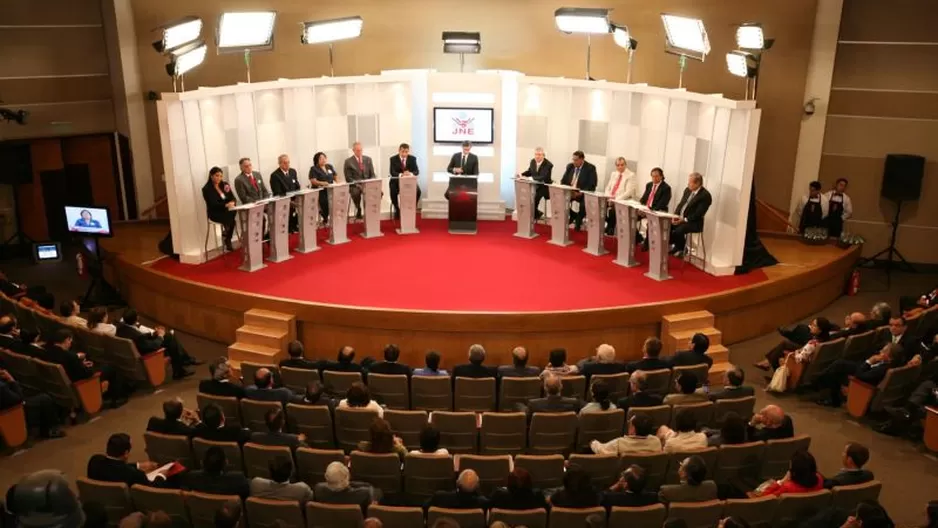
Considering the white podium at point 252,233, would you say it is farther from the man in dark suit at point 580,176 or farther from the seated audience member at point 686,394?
the seated audience member at point 686,394

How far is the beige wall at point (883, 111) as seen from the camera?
1355 cm

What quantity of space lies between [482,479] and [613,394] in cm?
219

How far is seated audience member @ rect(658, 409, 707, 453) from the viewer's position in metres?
6.95

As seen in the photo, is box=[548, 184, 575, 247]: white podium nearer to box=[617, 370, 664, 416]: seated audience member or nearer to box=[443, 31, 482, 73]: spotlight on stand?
box=[443, 31, 482, 73]: spotlight on stand

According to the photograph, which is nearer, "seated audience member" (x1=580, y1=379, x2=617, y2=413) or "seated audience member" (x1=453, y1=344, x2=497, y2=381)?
"seated audience member" (x1=580, y1=379, x2=617, y2=413)

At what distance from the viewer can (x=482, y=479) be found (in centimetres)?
672

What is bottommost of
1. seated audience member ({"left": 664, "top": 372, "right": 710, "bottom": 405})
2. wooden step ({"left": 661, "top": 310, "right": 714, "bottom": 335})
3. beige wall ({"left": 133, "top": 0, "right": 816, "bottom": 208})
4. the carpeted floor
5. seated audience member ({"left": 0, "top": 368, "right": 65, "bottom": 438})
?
the carpeted floor

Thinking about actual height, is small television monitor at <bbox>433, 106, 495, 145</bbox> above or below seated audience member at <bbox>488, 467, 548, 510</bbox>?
above

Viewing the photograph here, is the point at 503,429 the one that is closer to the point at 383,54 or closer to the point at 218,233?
the point at 218,233

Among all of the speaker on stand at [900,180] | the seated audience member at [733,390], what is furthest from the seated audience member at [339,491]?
the speaker on stand at [900,180]

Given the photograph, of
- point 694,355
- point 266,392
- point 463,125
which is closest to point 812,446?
point 694,355

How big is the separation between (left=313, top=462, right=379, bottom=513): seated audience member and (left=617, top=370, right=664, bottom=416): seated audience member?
8.92 feet

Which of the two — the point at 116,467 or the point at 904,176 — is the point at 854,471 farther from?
the point at 904,176

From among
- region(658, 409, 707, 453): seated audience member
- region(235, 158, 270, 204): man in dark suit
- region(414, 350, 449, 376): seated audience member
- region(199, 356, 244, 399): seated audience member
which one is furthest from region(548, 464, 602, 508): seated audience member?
region(235, 158, 270, 204): man in dark suit
